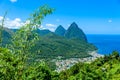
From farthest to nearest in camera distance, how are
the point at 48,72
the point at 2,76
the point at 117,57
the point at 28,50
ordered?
the point at 117,57 → the point at 48,72 → the point at 2,76 → the point at 28,50

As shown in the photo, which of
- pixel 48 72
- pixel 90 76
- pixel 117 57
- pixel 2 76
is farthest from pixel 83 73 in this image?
pixel 117 57

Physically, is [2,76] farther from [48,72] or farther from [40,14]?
[48,72]

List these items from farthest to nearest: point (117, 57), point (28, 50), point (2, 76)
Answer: point (117, 57) → point (2, 76) → point (28, 50)

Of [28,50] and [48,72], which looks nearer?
[28,50]

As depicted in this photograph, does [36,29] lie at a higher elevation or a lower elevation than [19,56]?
higher

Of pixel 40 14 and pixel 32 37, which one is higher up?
pixel 40 14

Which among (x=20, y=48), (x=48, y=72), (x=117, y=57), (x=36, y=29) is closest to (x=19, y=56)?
(x=20, y=48)

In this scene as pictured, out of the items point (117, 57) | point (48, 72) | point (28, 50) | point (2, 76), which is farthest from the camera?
point (117, 57)

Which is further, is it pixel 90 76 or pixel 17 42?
pixel 90 76

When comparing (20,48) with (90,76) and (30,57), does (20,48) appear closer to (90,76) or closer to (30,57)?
(30,57)
